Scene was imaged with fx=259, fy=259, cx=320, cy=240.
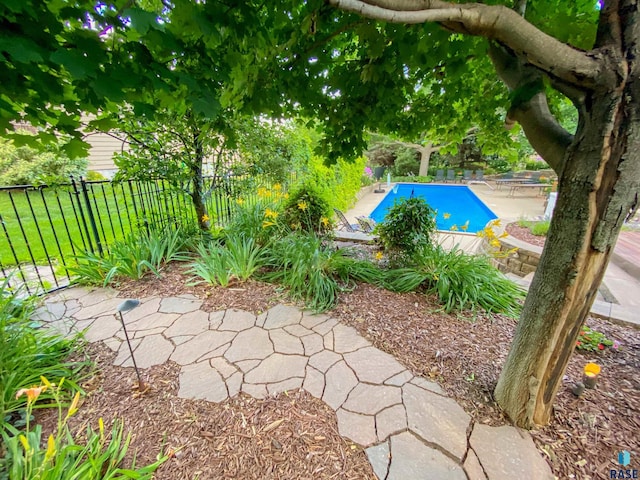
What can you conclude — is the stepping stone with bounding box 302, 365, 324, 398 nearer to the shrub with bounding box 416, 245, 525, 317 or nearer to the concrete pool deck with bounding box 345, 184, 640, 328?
the shrub with bounding box 416, 245, 525, 317

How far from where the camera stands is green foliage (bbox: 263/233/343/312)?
2.72 m

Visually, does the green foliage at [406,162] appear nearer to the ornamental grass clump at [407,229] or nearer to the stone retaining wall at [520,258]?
the stone retaining wall at [520,258]

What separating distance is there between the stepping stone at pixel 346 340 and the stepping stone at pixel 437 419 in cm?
48

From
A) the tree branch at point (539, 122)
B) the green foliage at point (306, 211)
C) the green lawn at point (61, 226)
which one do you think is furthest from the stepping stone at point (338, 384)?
the green lawn at point (61, 226)

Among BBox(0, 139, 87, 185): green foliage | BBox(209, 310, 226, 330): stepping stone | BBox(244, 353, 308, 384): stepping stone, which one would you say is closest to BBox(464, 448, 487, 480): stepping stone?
BBox(244, 353, 308, 384): stepping stone

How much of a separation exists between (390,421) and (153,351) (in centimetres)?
181

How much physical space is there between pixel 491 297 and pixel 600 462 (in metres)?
1.52

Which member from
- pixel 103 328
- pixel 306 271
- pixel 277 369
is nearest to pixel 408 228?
pixel 306 271

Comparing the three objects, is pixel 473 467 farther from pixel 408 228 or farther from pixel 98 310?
pixel 98 310

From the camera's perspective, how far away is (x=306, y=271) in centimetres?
288

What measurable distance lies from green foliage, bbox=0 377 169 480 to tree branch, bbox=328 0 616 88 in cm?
194

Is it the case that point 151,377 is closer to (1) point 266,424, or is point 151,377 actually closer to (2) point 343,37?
(1) point 266,424

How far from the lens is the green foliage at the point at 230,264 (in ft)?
9.73

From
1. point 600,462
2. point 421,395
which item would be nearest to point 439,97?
point 421,395
